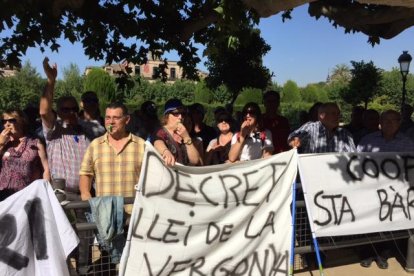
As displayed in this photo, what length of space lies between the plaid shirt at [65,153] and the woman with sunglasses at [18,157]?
0.38 ft

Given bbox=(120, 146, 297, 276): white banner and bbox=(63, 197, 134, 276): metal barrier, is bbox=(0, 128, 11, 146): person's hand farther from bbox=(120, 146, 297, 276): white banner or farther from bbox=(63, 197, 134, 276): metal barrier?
bbox=(120, 146, 297, 276): white banner

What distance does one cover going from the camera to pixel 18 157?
4.34 m

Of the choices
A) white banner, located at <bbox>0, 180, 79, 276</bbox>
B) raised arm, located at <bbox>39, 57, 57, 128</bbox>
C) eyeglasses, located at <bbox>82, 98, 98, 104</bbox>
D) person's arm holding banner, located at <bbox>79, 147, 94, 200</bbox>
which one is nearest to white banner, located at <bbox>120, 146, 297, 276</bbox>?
white banner, located at <bbox>0, 180, 79, 276</bbox>

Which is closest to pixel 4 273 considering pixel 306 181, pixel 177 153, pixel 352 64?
pixel 177 153

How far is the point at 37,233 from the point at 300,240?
2.50 m

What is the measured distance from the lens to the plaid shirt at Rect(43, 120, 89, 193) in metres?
4.33

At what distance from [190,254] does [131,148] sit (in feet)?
3.40

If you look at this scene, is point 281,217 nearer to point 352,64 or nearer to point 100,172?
point 100,172

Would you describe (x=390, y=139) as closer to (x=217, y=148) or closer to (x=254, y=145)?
(x=254, y=145)

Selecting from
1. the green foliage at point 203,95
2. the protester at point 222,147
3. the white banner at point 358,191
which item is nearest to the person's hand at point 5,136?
the protester at point 222,147

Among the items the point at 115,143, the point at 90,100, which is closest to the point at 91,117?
the point at 90,100

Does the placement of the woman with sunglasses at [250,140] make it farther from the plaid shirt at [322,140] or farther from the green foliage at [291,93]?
the green foliage at [291,93]

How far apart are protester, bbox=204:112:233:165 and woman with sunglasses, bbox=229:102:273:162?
0.66ft

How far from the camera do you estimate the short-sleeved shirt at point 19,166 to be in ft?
14.0
